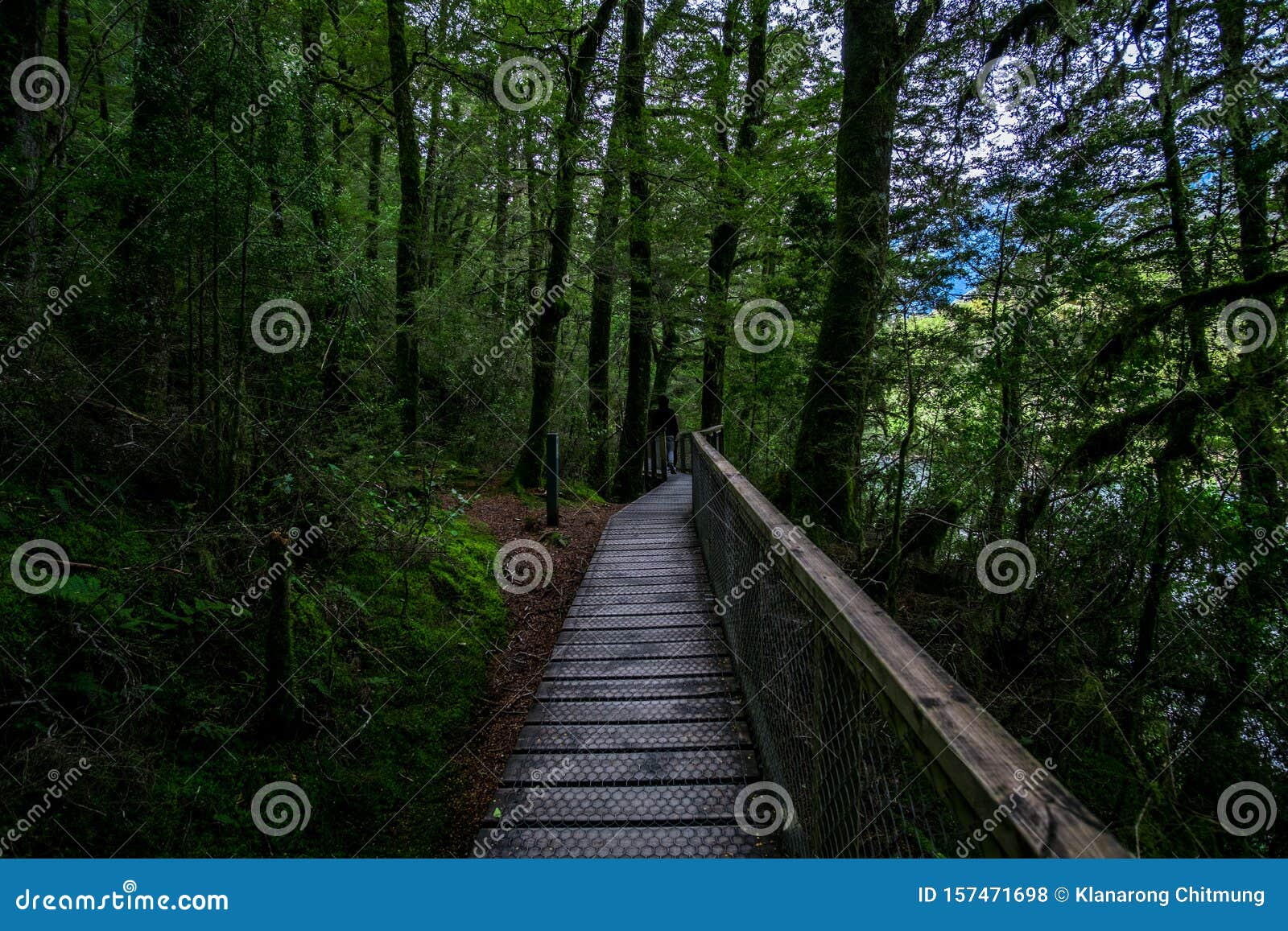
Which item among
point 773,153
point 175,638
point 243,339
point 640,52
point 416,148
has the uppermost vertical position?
point 640,52

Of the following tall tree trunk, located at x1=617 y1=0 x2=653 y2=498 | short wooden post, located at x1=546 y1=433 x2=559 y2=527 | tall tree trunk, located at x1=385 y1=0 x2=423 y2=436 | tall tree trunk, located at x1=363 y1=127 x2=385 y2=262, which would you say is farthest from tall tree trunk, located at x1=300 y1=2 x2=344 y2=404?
tall tree trunk, located at x1=363 y1=127 x2=385 y2=262

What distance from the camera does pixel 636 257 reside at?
1073cm

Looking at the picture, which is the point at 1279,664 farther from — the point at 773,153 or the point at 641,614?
the point at 773,153

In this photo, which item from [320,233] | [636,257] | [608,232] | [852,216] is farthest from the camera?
[636,257]

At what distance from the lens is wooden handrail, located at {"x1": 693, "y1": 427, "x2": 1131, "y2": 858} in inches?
32.9

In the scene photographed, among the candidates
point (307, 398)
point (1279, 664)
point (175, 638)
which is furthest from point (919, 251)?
point (175, 638)

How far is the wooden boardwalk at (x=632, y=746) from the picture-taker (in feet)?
8.49

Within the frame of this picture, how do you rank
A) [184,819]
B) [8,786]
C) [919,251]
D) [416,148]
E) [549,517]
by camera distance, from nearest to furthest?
[8,786] < [184,819] < [919,251] < [549,517] < [416,148]

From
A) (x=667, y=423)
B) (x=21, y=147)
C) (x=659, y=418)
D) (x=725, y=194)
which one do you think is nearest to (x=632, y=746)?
(x=21, y=147)

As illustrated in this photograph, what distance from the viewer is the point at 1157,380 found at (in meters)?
4.46

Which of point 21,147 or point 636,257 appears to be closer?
point 21,147

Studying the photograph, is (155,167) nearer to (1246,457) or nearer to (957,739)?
(957,739)

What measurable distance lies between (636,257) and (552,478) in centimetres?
527

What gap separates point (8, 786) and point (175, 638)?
90 cm
